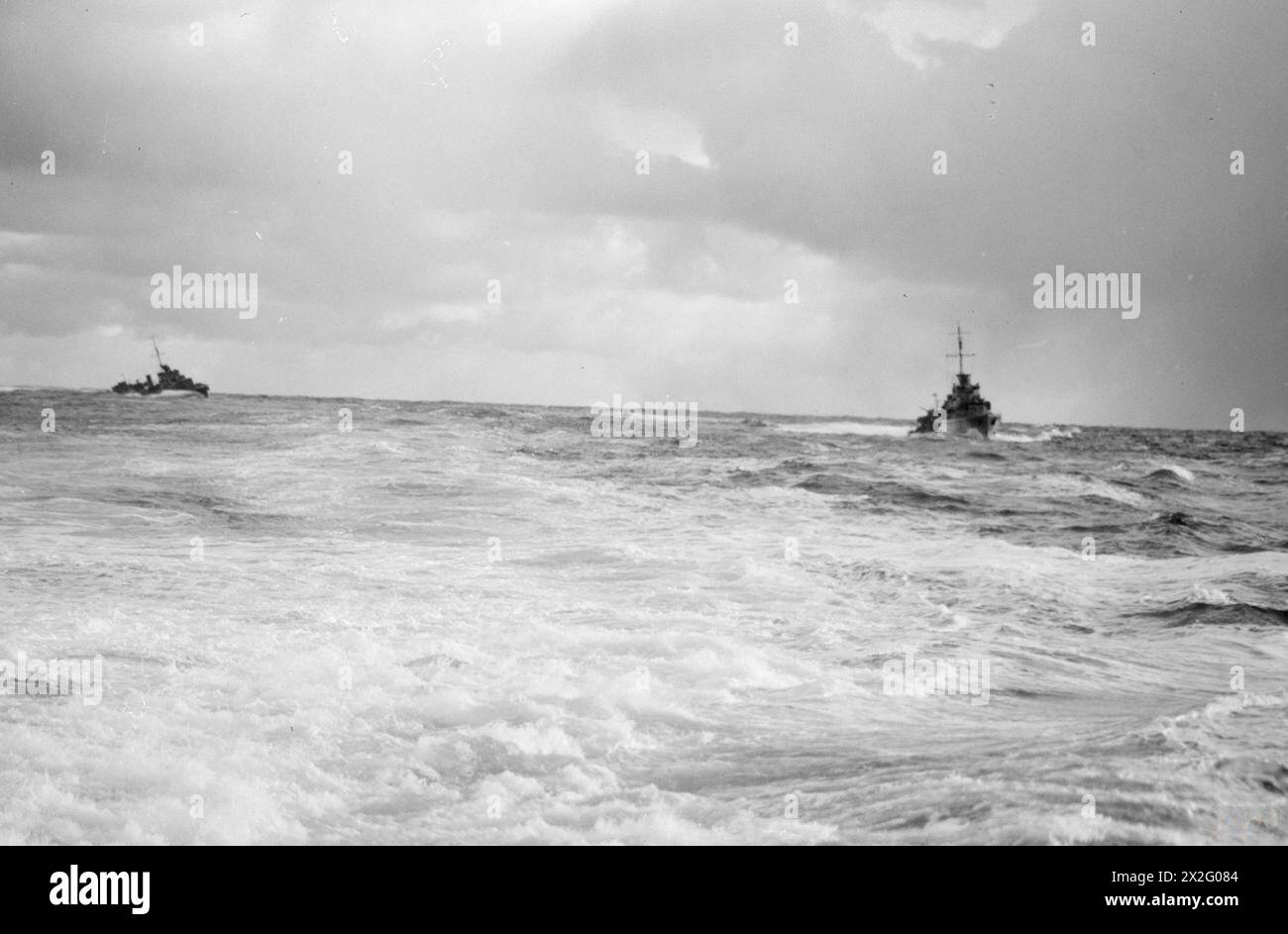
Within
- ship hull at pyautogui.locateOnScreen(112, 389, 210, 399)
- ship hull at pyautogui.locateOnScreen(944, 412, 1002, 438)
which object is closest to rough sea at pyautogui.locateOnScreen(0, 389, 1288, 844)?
ship hull at pyautogui.locateOnScreen(944, 412, 1002, 438)

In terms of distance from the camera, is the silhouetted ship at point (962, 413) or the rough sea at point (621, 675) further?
the silhouetted ship at point (962, 413)

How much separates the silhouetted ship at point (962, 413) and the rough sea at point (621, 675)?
54.7 metres

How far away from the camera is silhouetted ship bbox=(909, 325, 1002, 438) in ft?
240

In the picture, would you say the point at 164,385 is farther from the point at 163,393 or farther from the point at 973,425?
the point at 973,425

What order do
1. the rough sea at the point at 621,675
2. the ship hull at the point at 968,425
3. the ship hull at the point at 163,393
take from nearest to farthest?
the rough sea at the point at 621,675 → the ship hull at the point at 968,425 → the ship hull at the point at 163,393

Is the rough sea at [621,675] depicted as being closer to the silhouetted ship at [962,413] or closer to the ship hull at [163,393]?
the silhouetted ship at [962,413]

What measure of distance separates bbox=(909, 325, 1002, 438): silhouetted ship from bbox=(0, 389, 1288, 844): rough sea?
54690 mm

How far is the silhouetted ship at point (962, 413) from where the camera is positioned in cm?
7300

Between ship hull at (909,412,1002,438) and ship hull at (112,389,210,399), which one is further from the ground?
ship hull at (112,389,210,399)

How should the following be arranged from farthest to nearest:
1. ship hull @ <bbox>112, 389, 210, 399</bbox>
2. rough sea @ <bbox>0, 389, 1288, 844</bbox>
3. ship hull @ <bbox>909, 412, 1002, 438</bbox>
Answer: ship hull @ <bbox>112, 389, 210, 399</bbox>, ship hull @ <bbox>909, 412, 1002, 438</bbox>, rough sea @ <bbox>0, 389, 1288, 844</bbox>

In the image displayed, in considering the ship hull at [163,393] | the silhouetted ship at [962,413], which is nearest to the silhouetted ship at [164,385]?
the ship hull at [163,393]

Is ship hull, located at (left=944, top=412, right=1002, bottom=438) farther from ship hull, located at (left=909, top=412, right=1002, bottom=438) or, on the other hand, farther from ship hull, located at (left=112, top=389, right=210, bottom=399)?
ship hull, located at (left=112, top=389, right=210, bottom=399)
